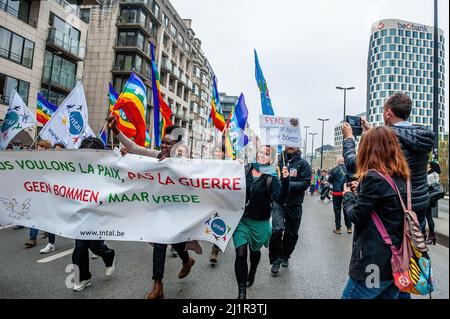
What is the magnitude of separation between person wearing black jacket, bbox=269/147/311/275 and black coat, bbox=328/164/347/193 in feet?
10.7

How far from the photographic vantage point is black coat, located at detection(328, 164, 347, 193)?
25.5 feet

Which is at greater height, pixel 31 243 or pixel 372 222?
pixel 372 222

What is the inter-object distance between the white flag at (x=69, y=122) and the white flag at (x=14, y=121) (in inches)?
83.3

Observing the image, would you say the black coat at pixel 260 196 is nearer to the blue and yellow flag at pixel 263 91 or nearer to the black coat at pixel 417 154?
the black coat at pixel 417 154

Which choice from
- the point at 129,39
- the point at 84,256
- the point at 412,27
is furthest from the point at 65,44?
the point at 412,27

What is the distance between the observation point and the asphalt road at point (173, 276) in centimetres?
349

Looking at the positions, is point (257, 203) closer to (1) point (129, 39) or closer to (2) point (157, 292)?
(2) point (157, 292)

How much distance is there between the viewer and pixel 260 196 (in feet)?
11.5

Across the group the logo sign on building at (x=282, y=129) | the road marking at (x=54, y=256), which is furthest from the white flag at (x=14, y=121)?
the logo sign on building at (x=282, y=129)

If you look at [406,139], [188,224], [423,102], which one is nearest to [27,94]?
[188,224]

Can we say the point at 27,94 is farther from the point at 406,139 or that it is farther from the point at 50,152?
the point at 406,139

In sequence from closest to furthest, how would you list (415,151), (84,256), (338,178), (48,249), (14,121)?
(415,151)
(84,256)
(48,249)
(14,121)
(338,178)

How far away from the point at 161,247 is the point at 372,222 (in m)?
2.26
